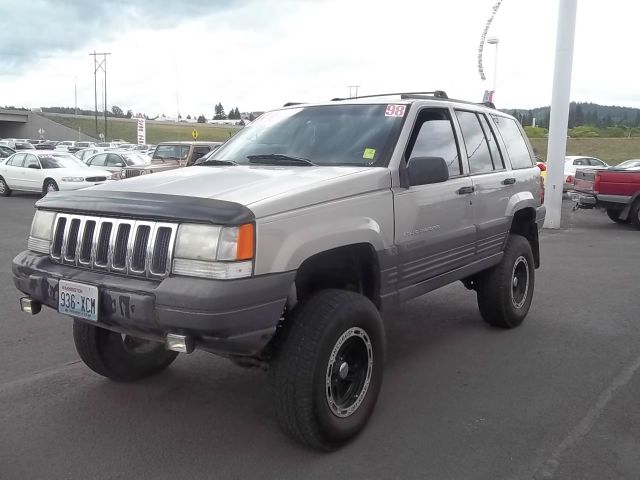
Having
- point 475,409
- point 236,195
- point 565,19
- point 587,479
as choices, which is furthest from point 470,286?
point 565,19

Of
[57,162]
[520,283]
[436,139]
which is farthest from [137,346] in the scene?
[57,162]

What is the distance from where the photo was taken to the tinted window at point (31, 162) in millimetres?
18984

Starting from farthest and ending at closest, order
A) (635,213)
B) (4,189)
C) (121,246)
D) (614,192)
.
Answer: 1. (4,189)
2. (614,192)
3. (635,213)
4. (121,246)

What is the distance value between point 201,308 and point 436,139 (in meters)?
2.52

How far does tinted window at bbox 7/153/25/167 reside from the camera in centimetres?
1961

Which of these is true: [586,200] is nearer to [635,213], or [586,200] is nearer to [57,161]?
[635,213]

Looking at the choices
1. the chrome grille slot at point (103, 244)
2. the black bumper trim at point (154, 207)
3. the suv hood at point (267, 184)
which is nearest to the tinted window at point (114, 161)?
the suv hood at point (267, 184)

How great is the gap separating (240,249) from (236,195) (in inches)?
15.1

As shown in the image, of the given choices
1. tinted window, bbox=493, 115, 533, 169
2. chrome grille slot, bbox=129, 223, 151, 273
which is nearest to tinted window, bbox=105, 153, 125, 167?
tinted window, bbox=493, 115, 533, 169

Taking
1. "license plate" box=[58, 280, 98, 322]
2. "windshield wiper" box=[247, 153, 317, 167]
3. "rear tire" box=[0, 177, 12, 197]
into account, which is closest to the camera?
"license plate" box=[58, 280, 98, 322]

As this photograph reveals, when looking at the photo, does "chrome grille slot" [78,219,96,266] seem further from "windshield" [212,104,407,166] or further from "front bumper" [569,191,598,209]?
"front bumper" [569,191,598,209]

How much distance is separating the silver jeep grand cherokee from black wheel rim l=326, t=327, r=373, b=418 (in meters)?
0.01

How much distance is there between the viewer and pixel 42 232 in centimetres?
372

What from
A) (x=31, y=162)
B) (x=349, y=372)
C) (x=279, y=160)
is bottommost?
(x=349, y=372)
